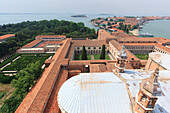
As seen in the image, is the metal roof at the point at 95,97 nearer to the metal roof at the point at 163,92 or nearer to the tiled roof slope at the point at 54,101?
the metal roof at the point at 163,92

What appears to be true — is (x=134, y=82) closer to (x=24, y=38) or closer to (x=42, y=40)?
(x=42, y=40)

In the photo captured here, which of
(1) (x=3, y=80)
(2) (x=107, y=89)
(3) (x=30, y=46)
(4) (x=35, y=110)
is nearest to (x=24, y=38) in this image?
(3) (x=30, y=46)

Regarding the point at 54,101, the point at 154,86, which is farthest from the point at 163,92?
the point at 54,101

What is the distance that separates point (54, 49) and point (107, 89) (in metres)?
49.0

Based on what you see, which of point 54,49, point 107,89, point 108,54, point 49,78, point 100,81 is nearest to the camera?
point 107,89

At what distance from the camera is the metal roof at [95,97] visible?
12766 mm

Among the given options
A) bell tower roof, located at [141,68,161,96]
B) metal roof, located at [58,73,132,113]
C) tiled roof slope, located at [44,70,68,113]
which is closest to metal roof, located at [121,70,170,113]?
metal roof, located at [58,73,132,113]

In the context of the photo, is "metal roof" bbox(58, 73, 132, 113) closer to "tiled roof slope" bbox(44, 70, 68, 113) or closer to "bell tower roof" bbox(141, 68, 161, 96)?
"tiled roof slope" bbox(44, 70, 68, 113)

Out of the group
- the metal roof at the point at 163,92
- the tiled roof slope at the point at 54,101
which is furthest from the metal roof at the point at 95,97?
the tiled roof slope at the point at 54,101

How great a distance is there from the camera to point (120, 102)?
13188 millimetres

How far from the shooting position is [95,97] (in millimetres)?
13516

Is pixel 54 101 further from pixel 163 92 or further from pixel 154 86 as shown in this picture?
pixel 163 92

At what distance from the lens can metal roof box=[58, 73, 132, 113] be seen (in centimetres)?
1277

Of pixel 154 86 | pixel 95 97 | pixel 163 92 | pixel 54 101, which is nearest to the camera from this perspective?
pixel 154 86
